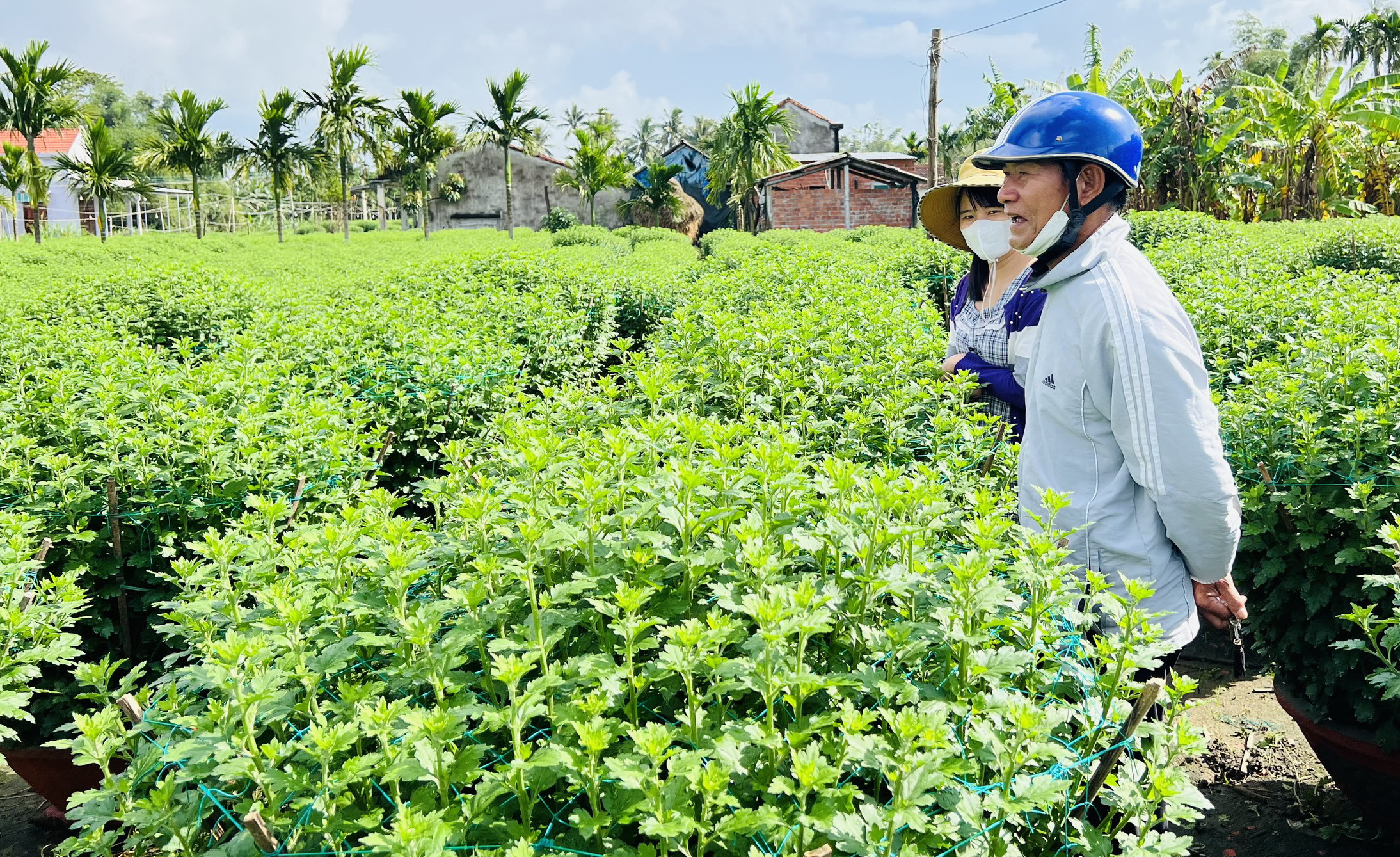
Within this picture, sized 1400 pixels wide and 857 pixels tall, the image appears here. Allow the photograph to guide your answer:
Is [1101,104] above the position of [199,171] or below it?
below

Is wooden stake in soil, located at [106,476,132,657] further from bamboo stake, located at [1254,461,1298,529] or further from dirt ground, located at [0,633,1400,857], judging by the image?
bamboo stake, located at [1254,461,1298,529]

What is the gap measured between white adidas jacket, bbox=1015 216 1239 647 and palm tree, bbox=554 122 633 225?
3881 cm

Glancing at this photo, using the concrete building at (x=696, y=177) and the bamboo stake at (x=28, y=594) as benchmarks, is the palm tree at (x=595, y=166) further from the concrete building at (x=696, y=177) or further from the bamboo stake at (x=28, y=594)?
the bamboo stake at (x=28, y=594)

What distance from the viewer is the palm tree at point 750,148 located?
38125 millimetres

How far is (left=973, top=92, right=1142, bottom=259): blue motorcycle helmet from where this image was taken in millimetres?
2719

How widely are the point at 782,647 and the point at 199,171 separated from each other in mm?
40597

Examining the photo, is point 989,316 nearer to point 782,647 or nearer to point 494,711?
point 782,647

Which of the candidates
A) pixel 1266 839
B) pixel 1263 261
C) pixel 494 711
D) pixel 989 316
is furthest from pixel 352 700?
pixel 1263 261

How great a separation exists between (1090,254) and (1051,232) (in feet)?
0.60

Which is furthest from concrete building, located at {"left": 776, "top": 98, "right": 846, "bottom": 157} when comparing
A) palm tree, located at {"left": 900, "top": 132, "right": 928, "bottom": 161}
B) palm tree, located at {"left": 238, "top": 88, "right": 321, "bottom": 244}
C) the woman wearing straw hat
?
the woman wearing straw hat

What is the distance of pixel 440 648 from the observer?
1.99 metres

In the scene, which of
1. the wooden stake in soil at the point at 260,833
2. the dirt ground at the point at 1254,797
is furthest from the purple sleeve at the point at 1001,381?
the wooden stake in soil at the point at 260,833

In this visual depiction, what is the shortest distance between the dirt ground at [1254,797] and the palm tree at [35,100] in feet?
100

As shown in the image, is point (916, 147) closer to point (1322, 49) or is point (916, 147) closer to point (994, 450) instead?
point (1322, 49)
